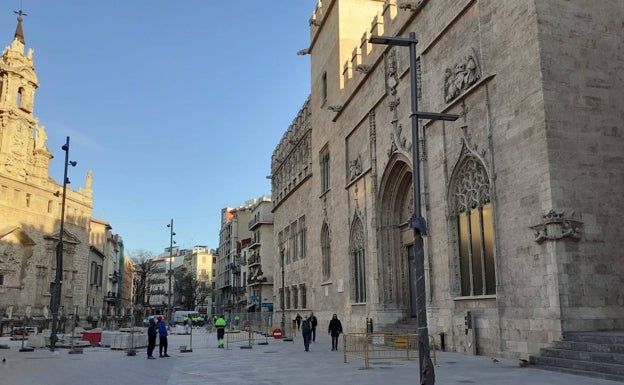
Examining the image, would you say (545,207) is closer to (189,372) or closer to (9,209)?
(189,372)

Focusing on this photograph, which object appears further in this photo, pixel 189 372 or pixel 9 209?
pixel 9 209

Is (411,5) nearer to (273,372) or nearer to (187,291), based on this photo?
(273,372)

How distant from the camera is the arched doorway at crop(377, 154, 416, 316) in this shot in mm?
24500

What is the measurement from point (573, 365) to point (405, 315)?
13.0 meters

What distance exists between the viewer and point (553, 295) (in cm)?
1304

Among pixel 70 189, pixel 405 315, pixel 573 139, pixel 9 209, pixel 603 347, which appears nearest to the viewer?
pixel 603 347

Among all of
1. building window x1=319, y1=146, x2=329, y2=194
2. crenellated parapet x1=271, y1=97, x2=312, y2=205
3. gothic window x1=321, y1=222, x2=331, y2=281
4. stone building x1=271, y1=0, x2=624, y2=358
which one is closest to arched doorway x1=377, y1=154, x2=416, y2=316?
stone building x1=271, y1=0, x2=624, y2=358

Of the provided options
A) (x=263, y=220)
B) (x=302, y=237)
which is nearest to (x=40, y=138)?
(x=263, y=220)

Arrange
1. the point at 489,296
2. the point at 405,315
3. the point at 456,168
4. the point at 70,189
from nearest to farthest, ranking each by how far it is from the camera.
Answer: the point at 489,296, the point at 456,168, the point at 405,315, the point at 70,189

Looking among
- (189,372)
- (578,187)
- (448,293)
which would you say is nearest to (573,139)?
(578,187)

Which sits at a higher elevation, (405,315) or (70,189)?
(70,189)

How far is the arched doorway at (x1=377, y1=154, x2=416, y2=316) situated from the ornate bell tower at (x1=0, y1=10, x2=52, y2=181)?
45.1 metres

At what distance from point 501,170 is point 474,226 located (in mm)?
2514

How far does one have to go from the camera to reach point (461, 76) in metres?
17.8
